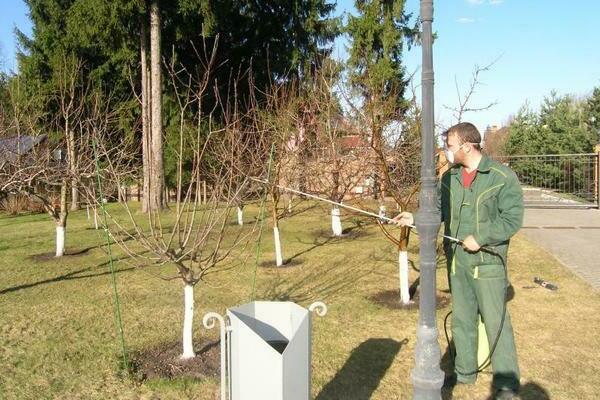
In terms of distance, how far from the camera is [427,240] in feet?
9.98

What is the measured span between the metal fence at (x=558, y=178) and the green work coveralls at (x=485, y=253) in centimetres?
1735

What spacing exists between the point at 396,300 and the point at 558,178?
1876 cm

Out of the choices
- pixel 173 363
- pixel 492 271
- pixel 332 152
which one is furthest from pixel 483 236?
pixel 332 152

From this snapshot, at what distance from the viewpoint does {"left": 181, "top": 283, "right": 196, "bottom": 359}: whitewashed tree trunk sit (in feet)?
16.6

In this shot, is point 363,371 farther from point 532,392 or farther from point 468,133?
point 468,133

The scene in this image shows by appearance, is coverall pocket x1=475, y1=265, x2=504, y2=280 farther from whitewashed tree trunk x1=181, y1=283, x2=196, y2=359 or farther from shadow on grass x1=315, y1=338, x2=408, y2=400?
whitewashed tree trunk x1=181, y1=283, x2=196, y2=359

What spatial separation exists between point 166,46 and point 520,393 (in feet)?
67.5

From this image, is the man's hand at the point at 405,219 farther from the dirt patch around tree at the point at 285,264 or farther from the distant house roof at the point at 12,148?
the distant house roof at the point at 12,148

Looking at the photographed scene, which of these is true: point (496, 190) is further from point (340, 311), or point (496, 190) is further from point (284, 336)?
point (340, 311)

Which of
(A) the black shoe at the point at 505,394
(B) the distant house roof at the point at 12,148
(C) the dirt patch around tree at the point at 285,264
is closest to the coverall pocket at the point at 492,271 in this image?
(A) the black shoe at the point at 505,394

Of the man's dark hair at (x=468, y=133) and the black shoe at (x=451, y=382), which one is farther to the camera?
the black shoe at (x=451, y=382)

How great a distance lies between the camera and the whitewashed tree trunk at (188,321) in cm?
505

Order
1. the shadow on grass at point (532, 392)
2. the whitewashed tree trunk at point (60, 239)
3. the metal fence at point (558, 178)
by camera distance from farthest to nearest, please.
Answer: the metal fence at point (558, 178) < the whitewashed tree trunk at point (60, 239) < the shadow on grass at point (532, 392)

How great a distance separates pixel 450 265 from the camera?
14.3 feet
